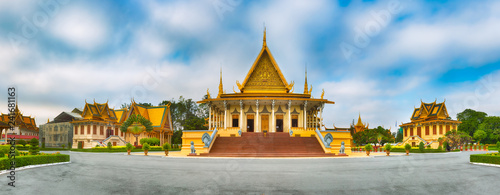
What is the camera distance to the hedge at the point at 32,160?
1095 centimetres

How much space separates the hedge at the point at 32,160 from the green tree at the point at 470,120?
6100 cm

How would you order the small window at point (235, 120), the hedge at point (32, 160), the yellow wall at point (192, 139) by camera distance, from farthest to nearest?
the small window at point (235, 120), the yellow wall at point (192, 139), the hedge at point (32, 160)

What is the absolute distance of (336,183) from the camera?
8453 millimetres

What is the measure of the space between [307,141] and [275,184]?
18771mm

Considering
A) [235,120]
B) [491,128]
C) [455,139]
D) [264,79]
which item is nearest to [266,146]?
[235,120]

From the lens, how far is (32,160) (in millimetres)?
13227

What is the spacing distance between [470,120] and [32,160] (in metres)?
65.3

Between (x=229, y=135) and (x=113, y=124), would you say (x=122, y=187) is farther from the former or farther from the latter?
(x=113, y=124)

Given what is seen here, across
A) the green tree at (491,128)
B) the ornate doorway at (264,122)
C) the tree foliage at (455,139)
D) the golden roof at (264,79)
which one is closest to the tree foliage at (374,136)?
the tree foliage at (455,139)

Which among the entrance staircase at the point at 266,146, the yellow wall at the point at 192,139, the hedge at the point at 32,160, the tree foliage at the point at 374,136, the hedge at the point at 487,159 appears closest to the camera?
the hedge at the point at 32,160

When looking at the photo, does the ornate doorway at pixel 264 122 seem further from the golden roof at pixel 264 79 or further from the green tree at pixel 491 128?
the green tree at pixel 491 128

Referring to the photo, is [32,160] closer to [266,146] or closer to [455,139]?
[266,146]

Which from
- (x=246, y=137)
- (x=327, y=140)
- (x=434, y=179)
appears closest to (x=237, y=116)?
(x=246, y=137)

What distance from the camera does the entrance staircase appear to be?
74.6 feet
